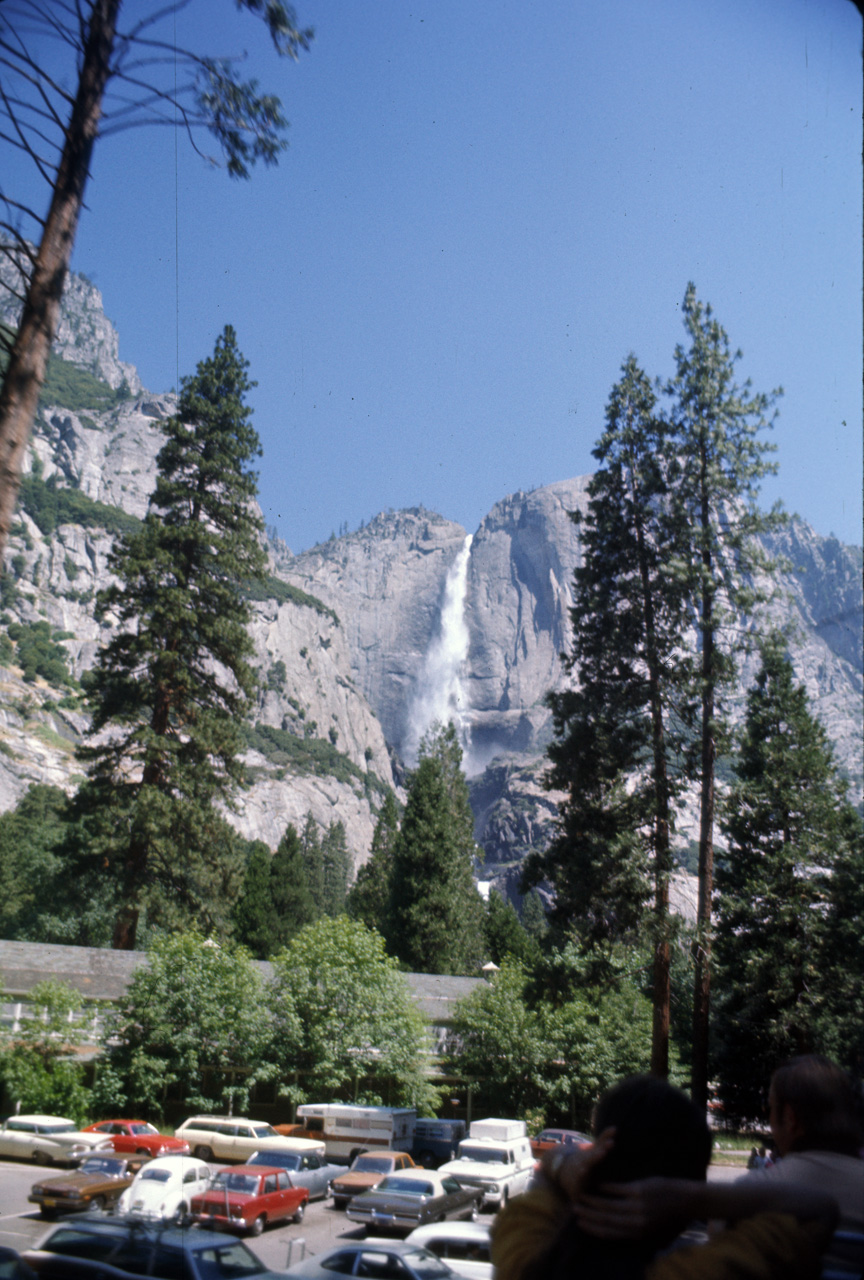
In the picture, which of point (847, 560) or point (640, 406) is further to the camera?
point (640, 406)

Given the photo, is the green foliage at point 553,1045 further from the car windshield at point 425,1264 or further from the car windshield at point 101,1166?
the car windshield at point 425,1264

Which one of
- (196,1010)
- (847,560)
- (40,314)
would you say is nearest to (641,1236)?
(40,314)

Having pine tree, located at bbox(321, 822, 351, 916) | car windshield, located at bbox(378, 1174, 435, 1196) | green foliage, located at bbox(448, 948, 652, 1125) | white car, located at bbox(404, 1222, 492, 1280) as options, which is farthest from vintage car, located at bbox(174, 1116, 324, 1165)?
pine tree, located at bbox(321, 822, 351, 916)

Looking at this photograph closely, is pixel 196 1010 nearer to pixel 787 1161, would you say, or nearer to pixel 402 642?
pixel 787 1161

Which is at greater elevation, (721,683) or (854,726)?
(854,726)

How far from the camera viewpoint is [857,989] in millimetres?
12070

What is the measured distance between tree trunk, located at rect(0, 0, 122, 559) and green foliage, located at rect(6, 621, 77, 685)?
160 feet

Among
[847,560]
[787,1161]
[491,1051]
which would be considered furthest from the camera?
[491,1051]

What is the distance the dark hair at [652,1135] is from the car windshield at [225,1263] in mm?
1823

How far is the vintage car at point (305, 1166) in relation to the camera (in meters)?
5.49

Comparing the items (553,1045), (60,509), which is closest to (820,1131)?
(553,1045)

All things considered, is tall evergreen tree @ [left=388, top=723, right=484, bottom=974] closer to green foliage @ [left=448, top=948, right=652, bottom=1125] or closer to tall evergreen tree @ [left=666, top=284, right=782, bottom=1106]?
green foliage @ [left=448, top=948, right=652, bottom=1125]

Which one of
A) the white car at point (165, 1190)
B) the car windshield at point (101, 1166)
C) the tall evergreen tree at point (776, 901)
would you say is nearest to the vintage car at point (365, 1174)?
the white car at point (165, 1190)

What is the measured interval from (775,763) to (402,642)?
86933mm
